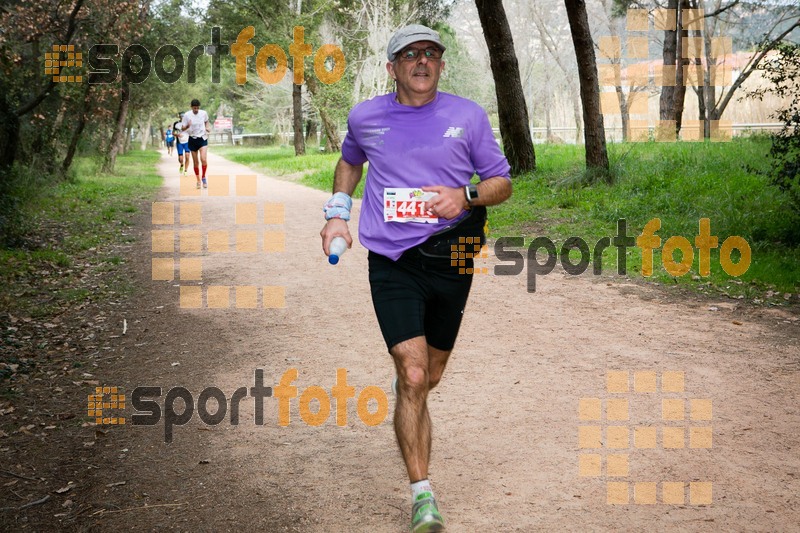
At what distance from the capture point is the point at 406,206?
4070 mm

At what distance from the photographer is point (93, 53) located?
22250 mm

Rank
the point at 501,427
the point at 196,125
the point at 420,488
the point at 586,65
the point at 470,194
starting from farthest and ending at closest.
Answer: the point at 196,125
the point at 586,65
the point at 501,427
the point at 470,194
the point at 420,488

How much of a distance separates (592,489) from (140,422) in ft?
10.3

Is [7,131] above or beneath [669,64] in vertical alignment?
beneath

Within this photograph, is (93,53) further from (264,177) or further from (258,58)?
(258,58)

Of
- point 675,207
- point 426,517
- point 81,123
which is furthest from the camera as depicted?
point 81,123

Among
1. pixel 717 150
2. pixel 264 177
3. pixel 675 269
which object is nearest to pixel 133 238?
pixel 675 269

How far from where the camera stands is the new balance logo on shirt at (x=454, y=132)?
4.11 meters

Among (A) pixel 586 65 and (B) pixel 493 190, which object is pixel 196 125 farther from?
(B) pixel 493 190

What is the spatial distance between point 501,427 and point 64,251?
9537 millimetres

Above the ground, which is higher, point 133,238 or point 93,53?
point 93,53

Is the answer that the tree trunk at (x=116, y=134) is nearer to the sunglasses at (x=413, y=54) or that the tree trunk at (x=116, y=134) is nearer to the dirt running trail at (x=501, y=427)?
the dirt running trail at (x=501, y=427)

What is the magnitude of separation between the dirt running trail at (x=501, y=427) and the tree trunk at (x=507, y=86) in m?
9.88

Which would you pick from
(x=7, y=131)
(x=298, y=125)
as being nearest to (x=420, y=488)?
(x=7, y=131)
